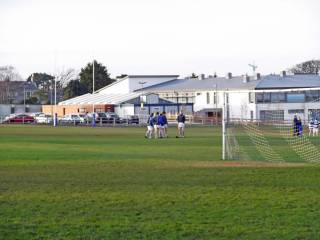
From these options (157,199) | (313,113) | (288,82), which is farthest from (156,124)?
(288,82)

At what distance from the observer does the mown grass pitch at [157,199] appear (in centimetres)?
1181

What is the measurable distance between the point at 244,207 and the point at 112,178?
21.0 feet

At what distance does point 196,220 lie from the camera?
41.7 ft

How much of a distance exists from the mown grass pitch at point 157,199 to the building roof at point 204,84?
7057cm

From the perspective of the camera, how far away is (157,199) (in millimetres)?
15477

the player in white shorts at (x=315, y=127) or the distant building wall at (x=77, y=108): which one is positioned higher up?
the distant building wall at (x=77, y=108)

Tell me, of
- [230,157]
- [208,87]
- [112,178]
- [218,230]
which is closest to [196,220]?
[218,230]

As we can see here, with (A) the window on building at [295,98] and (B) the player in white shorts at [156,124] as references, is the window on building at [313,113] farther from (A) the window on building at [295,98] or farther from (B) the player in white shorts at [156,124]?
(B) the player in white shorts at [156,124]

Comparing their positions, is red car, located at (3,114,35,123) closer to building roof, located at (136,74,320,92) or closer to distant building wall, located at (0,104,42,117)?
building roof, located at (136,74,320,92)

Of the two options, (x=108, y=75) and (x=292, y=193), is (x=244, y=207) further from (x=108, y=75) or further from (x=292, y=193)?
(x=108, y=75)

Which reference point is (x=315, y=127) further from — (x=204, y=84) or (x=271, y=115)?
(x=204, y=84)

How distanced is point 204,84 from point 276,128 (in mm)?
50936

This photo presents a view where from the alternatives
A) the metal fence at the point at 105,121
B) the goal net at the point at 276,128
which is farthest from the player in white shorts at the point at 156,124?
the metal fence at the point at 105,121

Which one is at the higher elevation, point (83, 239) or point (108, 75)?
point (108, 75)
